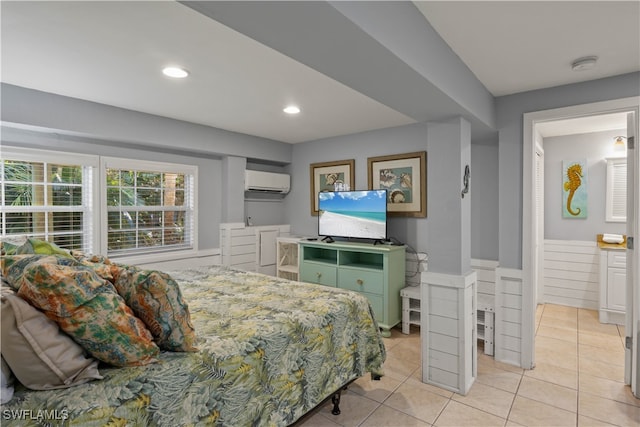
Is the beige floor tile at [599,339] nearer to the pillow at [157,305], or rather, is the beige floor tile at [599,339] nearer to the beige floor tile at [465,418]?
the beige floor tile at [465,418]

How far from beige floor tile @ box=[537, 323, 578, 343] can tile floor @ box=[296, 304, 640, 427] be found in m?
0.16

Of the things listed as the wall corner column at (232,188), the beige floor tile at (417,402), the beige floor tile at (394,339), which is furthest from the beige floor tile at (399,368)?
the wall corner column at (232,188)

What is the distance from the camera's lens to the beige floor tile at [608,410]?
2.15 m

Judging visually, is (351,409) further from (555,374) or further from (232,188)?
(232,188)

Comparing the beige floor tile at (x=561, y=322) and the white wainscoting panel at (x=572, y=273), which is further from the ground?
the white wainscoting panel at (x=572, y=273)

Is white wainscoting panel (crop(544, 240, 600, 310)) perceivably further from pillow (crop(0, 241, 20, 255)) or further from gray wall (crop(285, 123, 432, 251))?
pillow (crop(0, 241, 20, 255))

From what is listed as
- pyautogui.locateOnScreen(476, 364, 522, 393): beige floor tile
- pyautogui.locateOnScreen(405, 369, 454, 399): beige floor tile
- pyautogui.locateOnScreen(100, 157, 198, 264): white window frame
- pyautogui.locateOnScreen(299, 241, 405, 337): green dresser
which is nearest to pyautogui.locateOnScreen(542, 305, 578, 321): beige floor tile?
pyautogui.locateOnScreen(476, 364, 522, 393): beige floor tile

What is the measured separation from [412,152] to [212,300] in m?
2.83

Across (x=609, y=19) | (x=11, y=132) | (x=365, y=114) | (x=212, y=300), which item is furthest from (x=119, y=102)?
(x=609, y=19)

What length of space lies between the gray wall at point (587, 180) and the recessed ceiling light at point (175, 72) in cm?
474

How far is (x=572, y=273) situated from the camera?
447 centimetres

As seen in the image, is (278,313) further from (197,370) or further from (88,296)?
(88,296)

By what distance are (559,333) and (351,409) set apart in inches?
106

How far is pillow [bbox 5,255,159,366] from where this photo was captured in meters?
1.12
